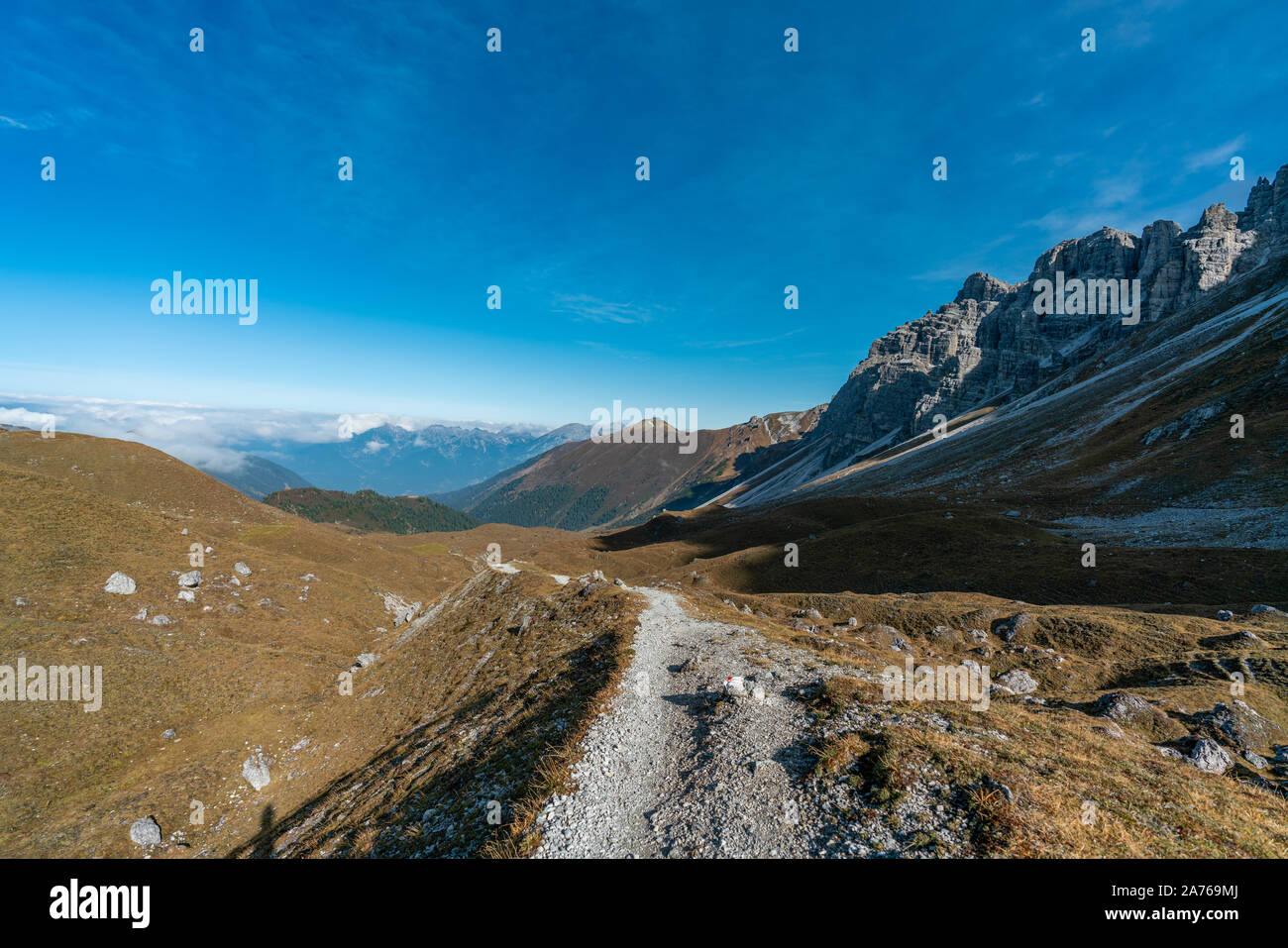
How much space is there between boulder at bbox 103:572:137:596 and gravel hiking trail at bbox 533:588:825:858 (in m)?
65.2

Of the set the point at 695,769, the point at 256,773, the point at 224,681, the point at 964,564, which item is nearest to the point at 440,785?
the point at 695,769

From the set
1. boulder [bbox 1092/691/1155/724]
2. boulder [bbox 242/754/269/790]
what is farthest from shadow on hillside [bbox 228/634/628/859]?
boulder [bbox 1092/691/1155/724]

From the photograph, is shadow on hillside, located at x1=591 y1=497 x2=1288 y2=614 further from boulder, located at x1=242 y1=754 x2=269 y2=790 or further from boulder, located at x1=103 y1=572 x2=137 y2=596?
boulder, located at x1=103 y1=572 x2=137 y2=596

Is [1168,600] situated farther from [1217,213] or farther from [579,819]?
[1217,213]

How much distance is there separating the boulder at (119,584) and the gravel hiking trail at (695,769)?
65.2 meters

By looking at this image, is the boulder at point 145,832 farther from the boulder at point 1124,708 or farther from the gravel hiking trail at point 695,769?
the boulder at point 1124,708

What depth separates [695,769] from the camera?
45.4 feet

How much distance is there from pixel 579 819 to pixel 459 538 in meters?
189

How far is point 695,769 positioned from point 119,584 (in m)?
71.4

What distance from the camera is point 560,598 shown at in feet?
132

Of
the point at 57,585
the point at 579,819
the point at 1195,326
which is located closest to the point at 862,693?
the point at 579,819

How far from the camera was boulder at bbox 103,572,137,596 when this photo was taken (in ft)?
167

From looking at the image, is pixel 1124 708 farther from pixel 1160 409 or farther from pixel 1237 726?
pixel 1160 409

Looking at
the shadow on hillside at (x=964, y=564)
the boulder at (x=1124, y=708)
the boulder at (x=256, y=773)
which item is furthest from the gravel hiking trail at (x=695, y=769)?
the shadow on hillside at (x=964, y=564)
